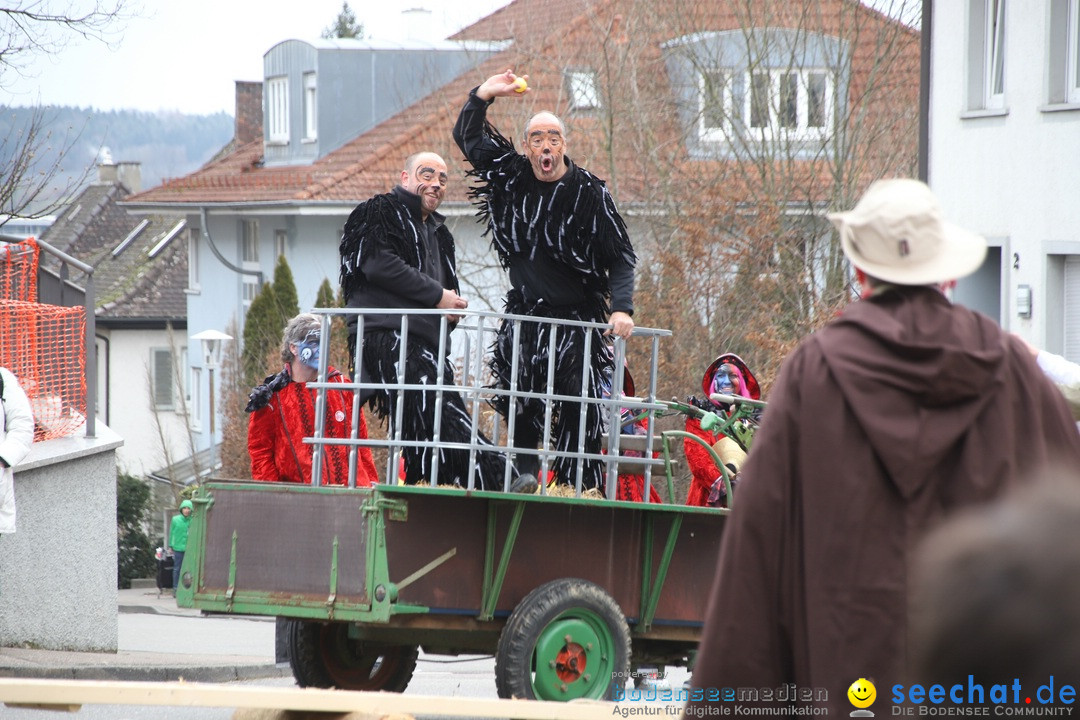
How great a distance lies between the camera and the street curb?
388 inches

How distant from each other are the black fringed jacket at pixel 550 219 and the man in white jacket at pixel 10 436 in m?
3.68

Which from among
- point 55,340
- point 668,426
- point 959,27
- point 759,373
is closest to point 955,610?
point 55,340

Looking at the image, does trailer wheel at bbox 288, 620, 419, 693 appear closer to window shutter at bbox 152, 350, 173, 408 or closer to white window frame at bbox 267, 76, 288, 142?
white window frame at bbox 267, 76, 288, 142

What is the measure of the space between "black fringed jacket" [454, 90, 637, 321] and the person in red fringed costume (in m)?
1.54

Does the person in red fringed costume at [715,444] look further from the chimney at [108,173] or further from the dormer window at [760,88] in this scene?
the chimney at [108,173]

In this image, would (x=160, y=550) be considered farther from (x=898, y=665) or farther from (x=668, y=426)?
(x=898, y=665)

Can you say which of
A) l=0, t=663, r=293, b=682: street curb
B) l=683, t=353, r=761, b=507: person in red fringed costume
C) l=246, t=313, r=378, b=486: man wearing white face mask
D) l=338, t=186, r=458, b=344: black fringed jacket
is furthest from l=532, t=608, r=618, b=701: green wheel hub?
l=0, t=663, r=293, b=682: street curb

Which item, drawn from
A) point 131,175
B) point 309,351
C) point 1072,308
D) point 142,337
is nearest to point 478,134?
point 309,351

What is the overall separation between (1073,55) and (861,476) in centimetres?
1518

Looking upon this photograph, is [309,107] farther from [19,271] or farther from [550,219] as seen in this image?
[550,219]

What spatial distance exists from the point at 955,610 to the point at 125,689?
4.81m

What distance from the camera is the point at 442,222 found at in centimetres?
749

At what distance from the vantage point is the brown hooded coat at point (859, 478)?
3.04 m

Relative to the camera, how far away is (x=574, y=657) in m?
6.59
